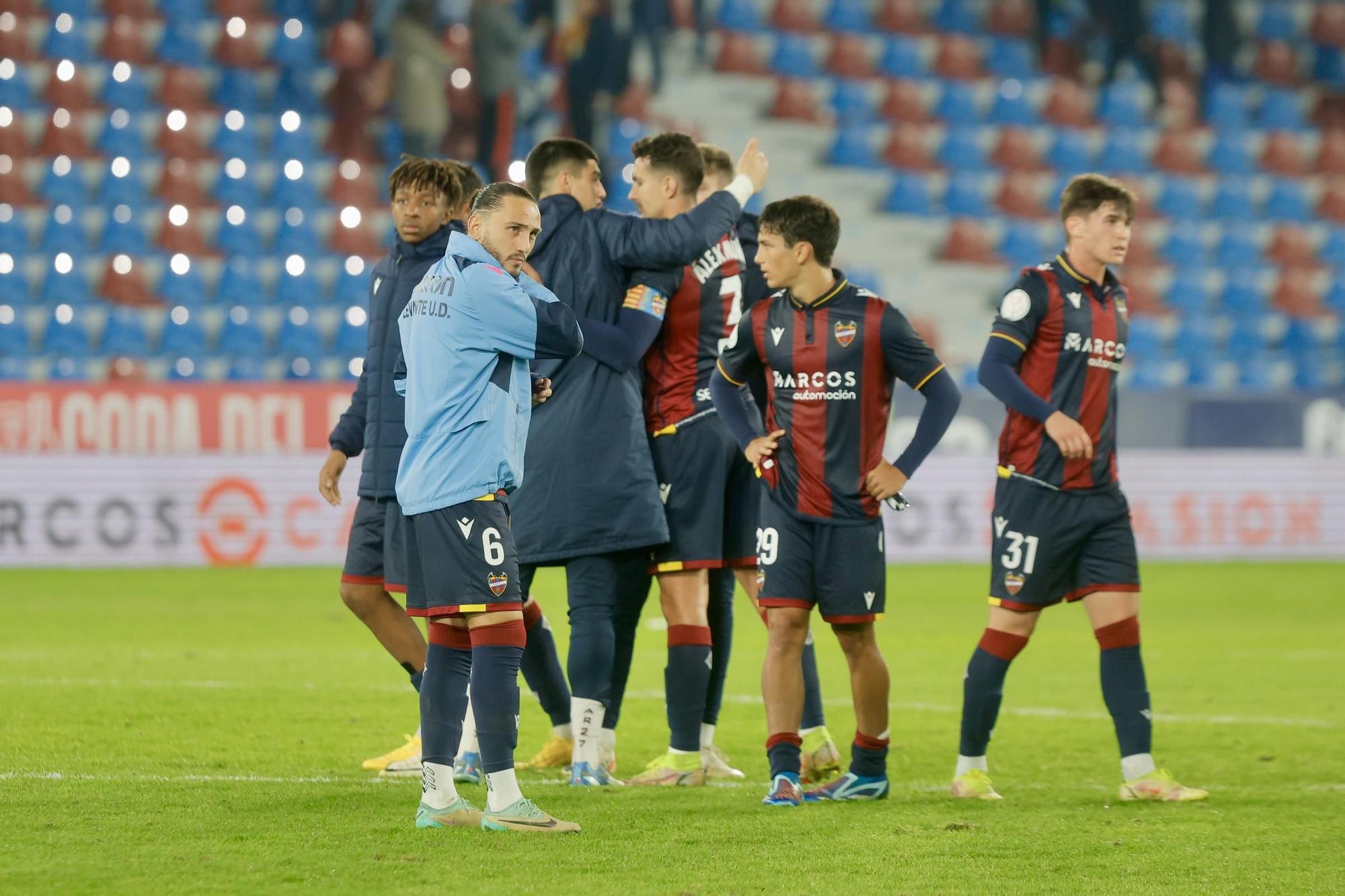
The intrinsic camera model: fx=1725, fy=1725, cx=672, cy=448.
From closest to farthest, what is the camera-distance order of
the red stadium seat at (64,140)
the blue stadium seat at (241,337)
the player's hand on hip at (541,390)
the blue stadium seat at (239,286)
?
the player's hand on hip at (541,390)
the blue stadium seat at (241,337)
the blue stadium seat at (239,286)
the red stadium seat at (64,140)

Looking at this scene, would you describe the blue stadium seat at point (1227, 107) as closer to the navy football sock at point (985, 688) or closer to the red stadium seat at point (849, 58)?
the red stadium seat at point (849, 58)

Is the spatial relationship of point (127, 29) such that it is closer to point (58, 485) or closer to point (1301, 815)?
point (58, 485)

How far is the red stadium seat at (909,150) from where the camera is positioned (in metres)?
20.0

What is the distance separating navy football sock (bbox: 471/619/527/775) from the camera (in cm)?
464

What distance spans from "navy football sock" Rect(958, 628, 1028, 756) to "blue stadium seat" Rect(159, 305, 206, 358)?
12.2 m

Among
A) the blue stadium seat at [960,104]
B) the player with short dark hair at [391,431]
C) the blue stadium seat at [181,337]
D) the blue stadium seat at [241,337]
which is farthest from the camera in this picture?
the blue stadium seat at [960,104]

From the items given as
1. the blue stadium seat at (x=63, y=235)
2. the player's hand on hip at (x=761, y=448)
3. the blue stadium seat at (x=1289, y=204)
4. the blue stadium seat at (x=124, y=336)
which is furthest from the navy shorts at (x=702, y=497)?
the blue stadium seat at (x=1289, y=204)

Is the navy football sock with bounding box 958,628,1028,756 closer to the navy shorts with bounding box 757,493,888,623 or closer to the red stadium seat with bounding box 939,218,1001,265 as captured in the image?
the navy shorts with bounding box 757,493,888,623

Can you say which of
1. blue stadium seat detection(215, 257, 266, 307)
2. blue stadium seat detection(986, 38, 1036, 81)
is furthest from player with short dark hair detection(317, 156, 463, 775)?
blue stadium seat detection(986, 38, 1036, 81)

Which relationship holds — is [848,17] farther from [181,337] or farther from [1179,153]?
[181,337]

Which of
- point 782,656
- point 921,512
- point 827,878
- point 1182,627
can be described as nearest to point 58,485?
point 921,512

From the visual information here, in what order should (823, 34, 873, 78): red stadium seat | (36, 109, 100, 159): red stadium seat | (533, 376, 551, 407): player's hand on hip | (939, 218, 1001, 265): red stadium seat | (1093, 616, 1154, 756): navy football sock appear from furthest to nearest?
(823, 34, 873, 78): red stadium seat
(939, 218, 1001, 265): red stadium seat
(36, 109, 100, 159): red stadium seat
(1093, 616, 1154, 756): navy football sock
(533, 376, 551, 407): player's hand on hip

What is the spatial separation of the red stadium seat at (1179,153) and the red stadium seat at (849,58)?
3.58 meters

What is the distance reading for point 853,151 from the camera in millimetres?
20047
